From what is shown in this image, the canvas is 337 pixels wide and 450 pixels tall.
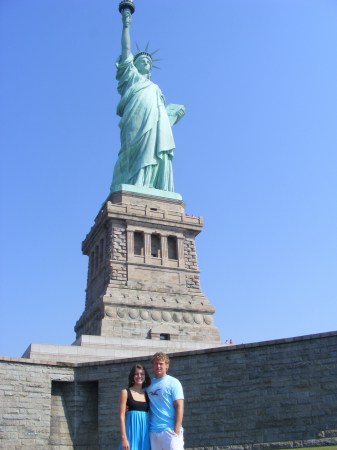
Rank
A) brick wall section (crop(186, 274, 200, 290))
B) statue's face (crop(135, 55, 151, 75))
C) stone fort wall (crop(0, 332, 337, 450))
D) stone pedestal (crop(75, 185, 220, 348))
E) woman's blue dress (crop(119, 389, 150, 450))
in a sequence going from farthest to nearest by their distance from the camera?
statue's face (crop(135, 55, 151, 75))
brick wall section (crop(186, 274, 200, 290))
stone pedestal (crop(75, 185, 220, 348))
stone fort wall (crop(0, 332, 337, 450))
woman's blue dress (crop(119, 389, 150, 450))

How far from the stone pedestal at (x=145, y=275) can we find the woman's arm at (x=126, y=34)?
11.6 m

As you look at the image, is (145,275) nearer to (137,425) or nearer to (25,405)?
(25,405)

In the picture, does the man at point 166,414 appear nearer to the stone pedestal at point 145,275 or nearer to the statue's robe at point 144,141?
the stone pedestal at point 145,275

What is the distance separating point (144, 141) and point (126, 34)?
9873 mm

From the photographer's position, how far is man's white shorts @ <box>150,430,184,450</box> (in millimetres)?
5828

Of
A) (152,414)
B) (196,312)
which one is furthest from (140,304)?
(152,414)

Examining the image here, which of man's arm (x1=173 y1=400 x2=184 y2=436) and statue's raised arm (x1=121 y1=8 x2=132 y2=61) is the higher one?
statue's raised arm (x1=121 y1=8 x2=132 y2=61)

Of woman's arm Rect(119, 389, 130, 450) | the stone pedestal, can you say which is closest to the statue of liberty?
the stone pedestal

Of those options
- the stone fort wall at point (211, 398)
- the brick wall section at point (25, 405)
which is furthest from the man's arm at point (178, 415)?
the brick wall section at point (25, 405)

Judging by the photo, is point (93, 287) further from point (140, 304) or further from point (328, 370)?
point (328, 370)

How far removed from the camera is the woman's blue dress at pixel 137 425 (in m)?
5.96

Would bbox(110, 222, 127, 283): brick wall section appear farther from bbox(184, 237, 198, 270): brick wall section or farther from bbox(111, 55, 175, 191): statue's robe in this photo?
bbox(184, 237, 198, 270): brick wall section

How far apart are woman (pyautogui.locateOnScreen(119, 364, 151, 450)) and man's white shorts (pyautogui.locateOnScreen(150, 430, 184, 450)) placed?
0.09 meters

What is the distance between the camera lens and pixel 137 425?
19.7 feet
